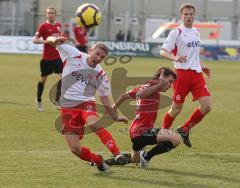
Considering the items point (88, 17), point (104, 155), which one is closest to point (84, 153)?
point (104, 155)

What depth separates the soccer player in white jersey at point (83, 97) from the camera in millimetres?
8484

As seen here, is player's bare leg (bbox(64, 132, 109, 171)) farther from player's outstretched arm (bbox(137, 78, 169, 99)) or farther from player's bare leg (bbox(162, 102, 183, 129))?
player's bare leg (bbox(162, 102, 183, 129))

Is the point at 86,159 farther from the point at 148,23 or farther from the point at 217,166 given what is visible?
the point at 148,23

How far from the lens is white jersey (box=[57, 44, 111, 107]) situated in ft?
28.5

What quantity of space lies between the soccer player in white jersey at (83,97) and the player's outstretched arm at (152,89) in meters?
0.43

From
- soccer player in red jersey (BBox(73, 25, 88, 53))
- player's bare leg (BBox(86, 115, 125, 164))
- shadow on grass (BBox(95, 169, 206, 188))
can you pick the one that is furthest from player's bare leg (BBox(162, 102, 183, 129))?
soccer player in red jersey (BBox(73, 25, 88, 53))

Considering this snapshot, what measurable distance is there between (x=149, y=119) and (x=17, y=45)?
3435 cm

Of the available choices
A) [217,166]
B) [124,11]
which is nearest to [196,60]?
[217,166]

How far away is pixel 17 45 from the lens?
42219 millimetres

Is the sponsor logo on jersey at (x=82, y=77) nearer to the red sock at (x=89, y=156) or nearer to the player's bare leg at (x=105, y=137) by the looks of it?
the player's bare leg at (x=105, y=137)

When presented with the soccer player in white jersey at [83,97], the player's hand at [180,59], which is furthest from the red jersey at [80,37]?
the soccer player in white jersey at [83,97]

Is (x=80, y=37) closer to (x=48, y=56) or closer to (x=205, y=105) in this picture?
(x=48, y=56)

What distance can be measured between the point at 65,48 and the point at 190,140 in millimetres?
3724

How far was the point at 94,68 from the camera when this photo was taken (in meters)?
8.68
